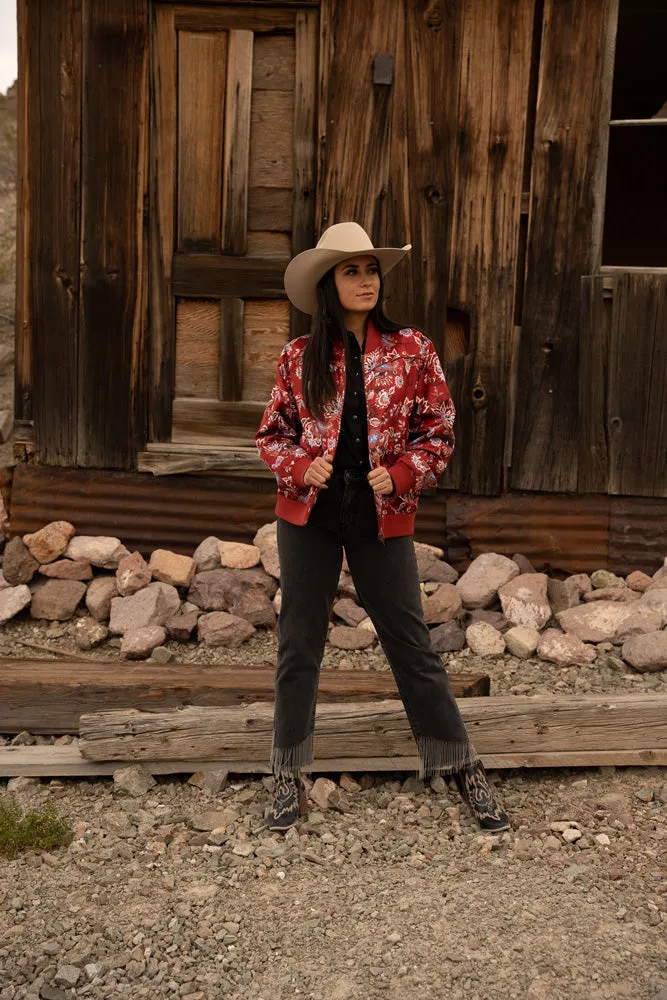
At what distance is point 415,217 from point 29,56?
2.37 m

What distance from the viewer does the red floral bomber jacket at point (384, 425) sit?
139 inches

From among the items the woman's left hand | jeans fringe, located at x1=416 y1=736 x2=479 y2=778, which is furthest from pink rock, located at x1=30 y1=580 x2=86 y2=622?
the woman's left hand

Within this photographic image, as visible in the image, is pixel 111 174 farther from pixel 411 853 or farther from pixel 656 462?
pixel 411 853

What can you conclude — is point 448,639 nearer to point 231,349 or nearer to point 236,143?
point 231,349

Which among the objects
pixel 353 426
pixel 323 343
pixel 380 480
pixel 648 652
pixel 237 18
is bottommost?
pixel 648 652

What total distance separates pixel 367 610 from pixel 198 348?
9.96ft

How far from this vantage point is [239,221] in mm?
6148

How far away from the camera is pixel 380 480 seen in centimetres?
345

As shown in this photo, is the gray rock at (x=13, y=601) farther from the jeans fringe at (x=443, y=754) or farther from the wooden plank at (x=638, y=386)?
the wooden plank at (x=638, y=386)

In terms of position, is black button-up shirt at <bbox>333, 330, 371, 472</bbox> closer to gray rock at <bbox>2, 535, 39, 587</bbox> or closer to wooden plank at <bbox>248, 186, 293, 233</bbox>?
wooden plank at <bbox>248, 186, 293, 233</bbox>

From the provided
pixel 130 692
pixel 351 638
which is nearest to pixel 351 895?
pixel 130 692

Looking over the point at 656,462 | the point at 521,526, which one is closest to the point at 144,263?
the point at 521,526

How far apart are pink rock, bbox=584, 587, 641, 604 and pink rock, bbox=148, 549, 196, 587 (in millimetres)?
2223

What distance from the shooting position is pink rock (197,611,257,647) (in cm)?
568
